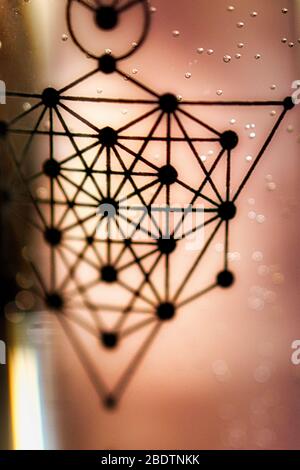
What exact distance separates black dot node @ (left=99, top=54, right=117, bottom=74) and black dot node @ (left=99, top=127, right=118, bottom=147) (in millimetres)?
68

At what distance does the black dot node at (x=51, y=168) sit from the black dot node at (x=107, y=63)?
0.13 meters

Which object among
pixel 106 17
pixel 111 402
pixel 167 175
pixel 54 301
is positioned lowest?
pixel 111 402

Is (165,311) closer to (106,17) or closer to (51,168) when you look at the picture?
(51,168)

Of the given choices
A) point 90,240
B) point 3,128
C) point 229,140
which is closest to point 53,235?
point 90,240

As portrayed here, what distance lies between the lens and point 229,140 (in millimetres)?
608

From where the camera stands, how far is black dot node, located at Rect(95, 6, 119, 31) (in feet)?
1.94

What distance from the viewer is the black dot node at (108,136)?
2.00 ft

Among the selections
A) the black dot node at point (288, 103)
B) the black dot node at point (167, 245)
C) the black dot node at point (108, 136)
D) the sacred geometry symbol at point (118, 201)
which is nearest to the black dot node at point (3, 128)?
the sacred geometry symbol at point (118, 201)

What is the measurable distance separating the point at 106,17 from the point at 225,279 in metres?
0.35

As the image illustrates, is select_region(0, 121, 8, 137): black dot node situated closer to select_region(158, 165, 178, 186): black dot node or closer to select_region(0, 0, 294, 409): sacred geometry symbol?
select_region(0, 0, 294, 409): sacred geometry symbol

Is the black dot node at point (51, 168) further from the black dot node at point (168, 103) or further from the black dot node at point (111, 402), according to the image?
the black dot node at point (111, 402)

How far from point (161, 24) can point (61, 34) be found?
4.7 inches
